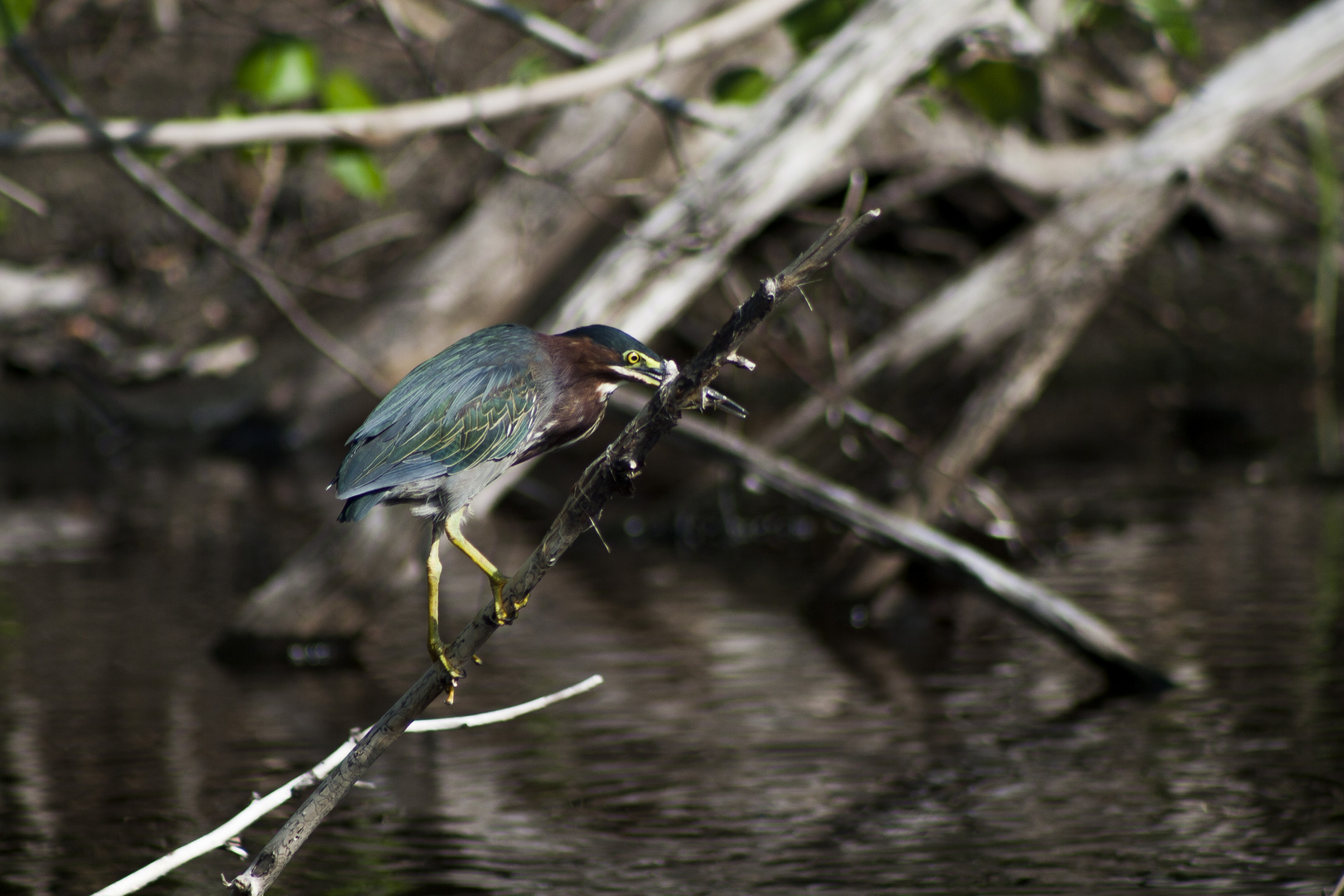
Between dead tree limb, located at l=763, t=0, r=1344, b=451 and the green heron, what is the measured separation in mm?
4989

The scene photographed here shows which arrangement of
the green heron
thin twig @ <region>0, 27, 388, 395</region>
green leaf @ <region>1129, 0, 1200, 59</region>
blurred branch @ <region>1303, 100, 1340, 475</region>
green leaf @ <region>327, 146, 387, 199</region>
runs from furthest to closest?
blurred branch @ <region>1303, 100, 1340, 475</region> < green leaf @ <region>1129, 0, 1200, 59</region> < green leaf @ <region>327, 146, 387, 199</region> < thin twig @ <region>0, 27, 388, 395</region> < the green heron

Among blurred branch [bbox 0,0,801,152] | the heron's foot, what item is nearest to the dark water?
the heron's foot

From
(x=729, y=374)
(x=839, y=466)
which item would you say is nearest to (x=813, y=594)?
(x=839, y=466)

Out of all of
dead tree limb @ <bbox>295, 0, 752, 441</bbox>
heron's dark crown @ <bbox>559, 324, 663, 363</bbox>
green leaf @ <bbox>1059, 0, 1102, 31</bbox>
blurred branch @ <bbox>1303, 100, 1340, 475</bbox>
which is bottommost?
heron's dark crown @ <bbox>559, 324, 663, 363</bbox>

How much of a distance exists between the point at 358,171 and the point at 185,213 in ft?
1.93

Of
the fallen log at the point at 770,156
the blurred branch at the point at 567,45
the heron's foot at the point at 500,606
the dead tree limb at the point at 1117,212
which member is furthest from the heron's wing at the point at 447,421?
the dead tree limb at the point at 1117,212

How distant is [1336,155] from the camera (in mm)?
15883

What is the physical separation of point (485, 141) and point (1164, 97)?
1045cm

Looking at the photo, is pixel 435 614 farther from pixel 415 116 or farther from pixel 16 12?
pixel 415 116

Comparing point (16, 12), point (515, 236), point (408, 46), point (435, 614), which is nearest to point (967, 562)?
point (408, 46)

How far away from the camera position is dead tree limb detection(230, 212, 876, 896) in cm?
246

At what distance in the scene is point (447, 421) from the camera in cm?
266

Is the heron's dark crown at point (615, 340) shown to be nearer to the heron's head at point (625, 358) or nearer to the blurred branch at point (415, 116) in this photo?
the heron's head at point (625, 358)

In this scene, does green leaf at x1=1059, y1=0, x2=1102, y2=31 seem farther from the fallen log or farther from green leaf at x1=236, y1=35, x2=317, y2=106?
green leaf at x1=236, y1=35, x2=317, y2=106
